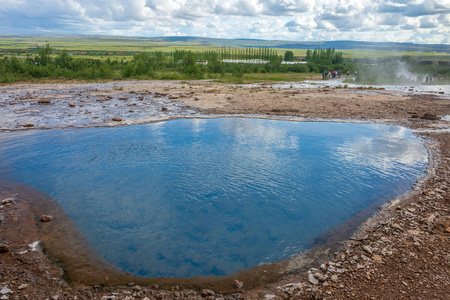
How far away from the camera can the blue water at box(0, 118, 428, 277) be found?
7289mm

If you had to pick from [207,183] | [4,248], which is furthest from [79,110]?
[4,248]

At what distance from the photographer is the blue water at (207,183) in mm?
7289

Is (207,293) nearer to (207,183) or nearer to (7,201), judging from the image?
(207,183)

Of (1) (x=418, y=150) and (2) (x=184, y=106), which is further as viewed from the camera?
(2) (x=184, y=106)

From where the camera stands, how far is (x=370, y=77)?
164ft

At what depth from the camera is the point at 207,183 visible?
10.7 metres

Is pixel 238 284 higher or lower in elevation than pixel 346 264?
lower

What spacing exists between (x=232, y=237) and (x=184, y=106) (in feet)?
58.8

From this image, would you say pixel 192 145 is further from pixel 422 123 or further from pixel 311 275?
pixel 422 123

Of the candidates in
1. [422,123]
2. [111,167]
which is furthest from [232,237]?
[422,123]

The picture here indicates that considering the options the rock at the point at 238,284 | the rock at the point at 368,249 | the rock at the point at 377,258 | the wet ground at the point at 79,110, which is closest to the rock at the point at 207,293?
the rock at the point at 238,284

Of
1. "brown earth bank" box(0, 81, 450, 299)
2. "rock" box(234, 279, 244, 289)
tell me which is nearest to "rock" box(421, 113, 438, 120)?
"brown earth bank" box(0, 81, 450, 299)

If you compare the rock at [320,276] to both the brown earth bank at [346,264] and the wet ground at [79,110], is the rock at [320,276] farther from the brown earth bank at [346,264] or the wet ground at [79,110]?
the wet ground at [79,110]

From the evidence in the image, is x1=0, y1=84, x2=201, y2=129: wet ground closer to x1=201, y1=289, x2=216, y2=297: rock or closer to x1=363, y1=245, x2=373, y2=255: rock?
x1=201, y1=289, x2=216, y2=297: rock
